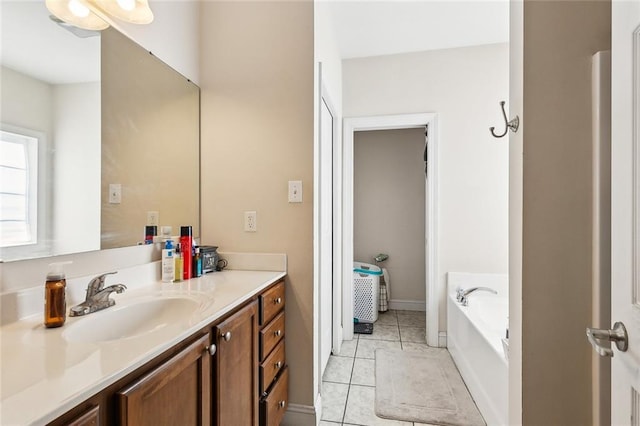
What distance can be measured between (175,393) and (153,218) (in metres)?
0.91

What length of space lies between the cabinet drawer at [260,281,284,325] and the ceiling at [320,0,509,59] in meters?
2.05

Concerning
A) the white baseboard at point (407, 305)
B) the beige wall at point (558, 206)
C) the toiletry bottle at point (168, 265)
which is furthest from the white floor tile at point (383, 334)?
the toiletry bottle at point (168, 265)

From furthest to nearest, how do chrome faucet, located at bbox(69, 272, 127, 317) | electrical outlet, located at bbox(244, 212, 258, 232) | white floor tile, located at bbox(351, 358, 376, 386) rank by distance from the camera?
white floor tile, located at bbox(351, 358, 376, 386) → electrical outlet, located at bbox(244, 212, 258, 232) → chrome faucet, located at bbox(69, 272, 127, 317)

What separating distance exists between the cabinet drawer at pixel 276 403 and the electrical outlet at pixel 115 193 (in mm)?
1072

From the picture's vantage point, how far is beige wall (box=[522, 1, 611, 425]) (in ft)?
3.40

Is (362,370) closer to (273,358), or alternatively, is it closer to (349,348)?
(349,348)

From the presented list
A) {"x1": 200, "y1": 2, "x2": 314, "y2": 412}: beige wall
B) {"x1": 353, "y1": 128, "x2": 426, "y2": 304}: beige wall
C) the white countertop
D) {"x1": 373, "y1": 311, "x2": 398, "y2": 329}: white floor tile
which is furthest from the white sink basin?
{"x1": 353, "y1": 128, "x2": 426, "y2": 304}: beige wall

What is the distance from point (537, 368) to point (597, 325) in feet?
0.80

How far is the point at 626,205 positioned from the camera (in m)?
0.69

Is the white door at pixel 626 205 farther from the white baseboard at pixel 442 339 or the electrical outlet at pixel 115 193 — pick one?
the white baseboard at pixel 442 339

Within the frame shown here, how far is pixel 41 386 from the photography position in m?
0.56

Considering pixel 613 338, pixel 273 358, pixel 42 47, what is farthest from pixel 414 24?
pixel 273 358

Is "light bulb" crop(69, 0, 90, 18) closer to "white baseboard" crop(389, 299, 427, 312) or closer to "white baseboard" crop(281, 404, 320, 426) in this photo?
"white baseboard" crop(281, 404, 320, 426)

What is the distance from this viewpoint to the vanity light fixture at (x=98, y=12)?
3.47 ft
